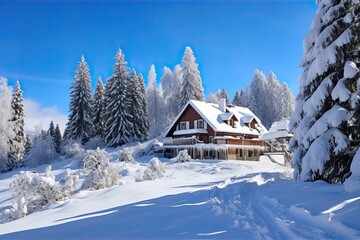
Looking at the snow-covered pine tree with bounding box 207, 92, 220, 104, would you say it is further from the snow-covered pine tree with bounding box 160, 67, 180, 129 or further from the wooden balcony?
the wooden balcony

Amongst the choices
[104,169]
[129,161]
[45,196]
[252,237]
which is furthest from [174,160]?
[252,237]

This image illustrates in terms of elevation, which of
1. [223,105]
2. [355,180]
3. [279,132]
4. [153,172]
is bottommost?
[153,172]

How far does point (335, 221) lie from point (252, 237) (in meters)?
1.84

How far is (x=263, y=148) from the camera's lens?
141 ft

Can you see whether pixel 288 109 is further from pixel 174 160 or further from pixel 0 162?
pixel 0 162

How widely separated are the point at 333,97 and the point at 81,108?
44.6 metres

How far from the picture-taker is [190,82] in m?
53.6

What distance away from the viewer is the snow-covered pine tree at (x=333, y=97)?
10.9 m

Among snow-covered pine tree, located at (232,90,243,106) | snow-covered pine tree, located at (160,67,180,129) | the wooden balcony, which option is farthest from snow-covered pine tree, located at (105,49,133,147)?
snow-covered pine tree, located at (232,90,243,106)

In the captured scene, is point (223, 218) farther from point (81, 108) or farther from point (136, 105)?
point (81, 108)

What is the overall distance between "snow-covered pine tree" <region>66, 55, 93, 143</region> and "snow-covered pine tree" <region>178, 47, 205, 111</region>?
15850mm

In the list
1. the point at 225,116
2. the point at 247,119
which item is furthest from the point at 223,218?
the point at 247,119

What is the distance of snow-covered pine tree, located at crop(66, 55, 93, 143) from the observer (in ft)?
162

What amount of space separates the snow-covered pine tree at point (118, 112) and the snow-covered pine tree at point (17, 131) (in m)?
11.9
